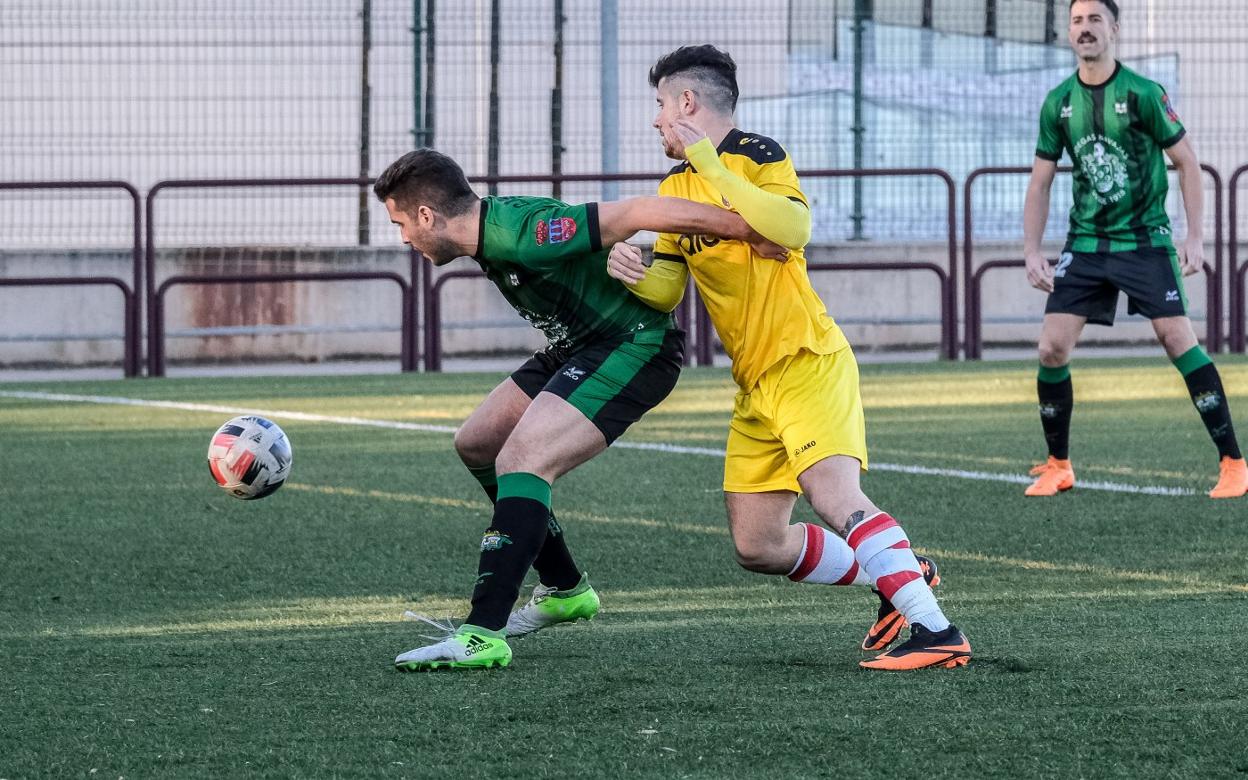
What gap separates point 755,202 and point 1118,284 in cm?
348

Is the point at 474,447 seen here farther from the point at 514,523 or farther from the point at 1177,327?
the point at 1177,327

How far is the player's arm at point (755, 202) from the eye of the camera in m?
4.33

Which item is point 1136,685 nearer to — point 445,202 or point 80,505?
point 445,202

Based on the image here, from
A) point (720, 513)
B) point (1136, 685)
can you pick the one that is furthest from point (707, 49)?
point (720, 513)

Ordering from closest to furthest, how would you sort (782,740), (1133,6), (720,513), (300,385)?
(782,740)
(720,513)
(300,385)
(1133,6)

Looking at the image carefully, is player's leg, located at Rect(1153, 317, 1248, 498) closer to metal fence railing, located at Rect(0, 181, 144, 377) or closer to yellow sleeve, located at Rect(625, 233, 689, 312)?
yellow sleeve, located at Rect(625, 233, 689, 312)

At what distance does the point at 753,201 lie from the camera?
4328 millimetres

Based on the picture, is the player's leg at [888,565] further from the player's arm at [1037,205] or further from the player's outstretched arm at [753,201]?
the player's arm at [1037,205]

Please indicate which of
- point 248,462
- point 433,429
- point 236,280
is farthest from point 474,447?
point 236,280

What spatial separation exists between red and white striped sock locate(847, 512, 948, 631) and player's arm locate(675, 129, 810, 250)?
2.22 ft

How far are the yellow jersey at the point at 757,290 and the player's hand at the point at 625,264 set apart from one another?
13 cm

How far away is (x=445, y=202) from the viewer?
14.8 feet

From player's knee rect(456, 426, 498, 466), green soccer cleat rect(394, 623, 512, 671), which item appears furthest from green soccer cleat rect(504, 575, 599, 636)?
green soccer cleat rect(394, 623, 512, 671)

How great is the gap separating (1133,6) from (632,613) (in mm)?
14530
